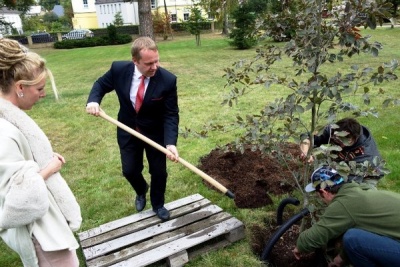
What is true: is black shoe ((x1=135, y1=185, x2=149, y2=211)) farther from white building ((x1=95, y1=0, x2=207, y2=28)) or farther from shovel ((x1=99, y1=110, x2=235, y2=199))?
white building ((x1=95, y1=0, x2=207, y2=28))

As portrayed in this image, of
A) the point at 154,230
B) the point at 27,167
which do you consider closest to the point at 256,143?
the point at 154,230

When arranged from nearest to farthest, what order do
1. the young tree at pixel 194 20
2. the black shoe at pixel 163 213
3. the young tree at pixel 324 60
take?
1. the young tree at pixel 324 60
2. the black shoe at pixel 163 213
3. the young tree at pixel 194 20

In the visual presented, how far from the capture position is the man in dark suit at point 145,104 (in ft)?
9.57

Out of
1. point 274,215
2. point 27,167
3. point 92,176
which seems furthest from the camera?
point 92,176

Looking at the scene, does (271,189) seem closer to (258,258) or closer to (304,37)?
(258,258)

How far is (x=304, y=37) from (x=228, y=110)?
5.09 metres

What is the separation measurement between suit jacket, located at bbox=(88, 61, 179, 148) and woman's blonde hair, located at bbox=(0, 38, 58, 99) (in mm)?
1385

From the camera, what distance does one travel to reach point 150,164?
3.40m

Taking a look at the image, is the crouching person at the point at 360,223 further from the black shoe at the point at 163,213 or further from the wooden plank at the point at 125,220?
the wooden plank at the point at 125,220

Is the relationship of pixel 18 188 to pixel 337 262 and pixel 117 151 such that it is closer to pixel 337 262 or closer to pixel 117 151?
pixel 337 262

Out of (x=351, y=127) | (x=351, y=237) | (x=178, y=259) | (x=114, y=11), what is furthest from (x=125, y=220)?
(x=114, y=11)

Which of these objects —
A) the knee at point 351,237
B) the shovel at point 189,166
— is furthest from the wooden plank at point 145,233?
the knee at point 351,237

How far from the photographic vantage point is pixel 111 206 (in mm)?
4133

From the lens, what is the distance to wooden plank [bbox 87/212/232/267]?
294 centimetres
